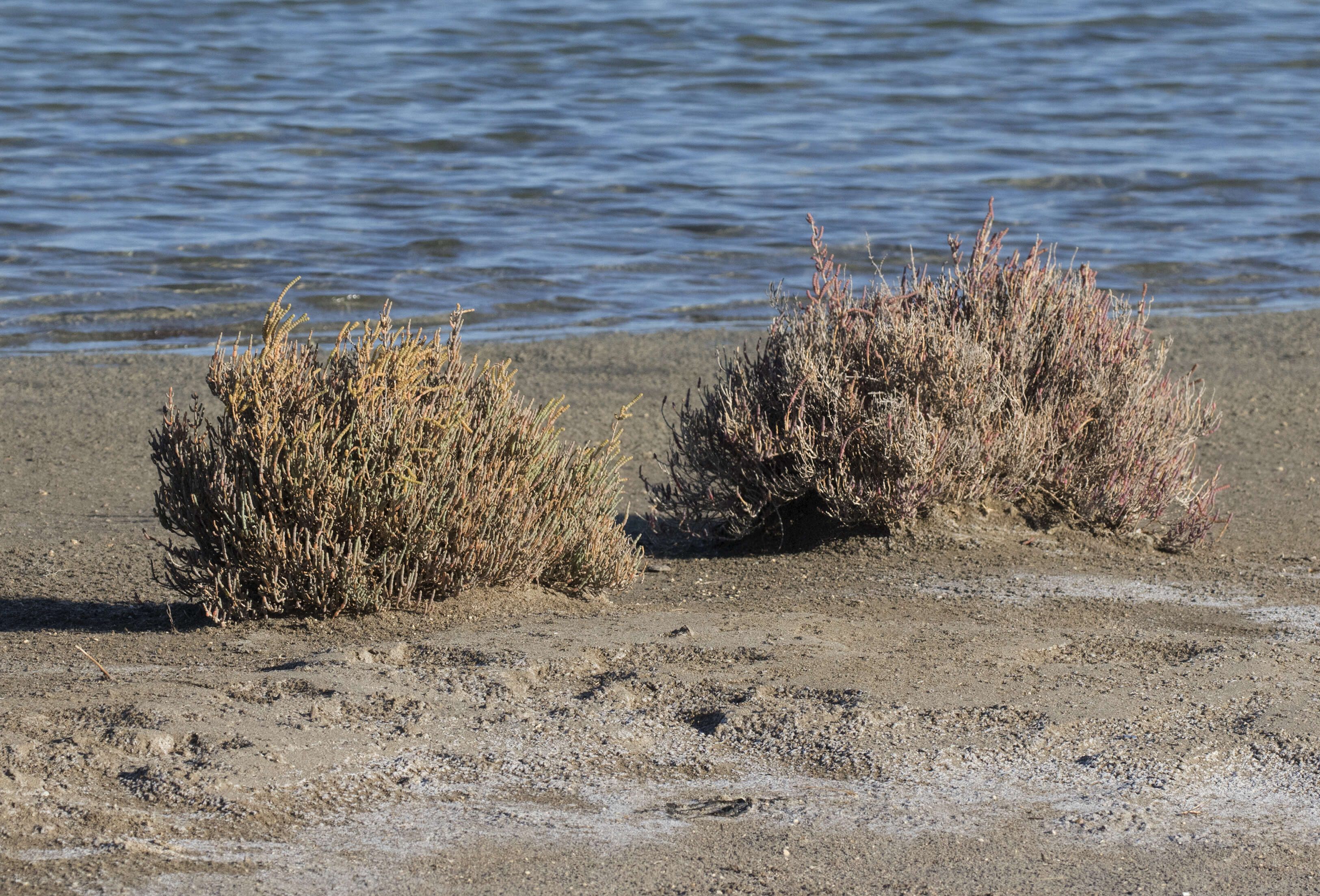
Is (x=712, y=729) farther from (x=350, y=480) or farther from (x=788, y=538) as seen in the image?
(x=788, y=538)

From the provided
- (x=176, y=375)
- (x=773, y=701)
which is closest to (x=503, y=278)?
(x=176, y=375)

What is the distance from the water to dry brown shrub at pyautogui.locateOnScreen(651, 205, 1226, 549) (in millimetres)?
6149

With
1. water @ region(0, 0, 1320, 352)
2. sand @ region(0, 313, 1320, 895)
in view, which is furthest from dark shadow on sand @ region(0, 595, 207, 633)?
water @ region(0, 0, 1320, 352)

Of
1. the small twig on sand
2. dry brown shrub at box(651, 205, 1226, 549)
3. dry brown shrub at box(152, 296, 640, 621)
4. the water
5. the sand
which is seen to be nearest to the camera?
the sand

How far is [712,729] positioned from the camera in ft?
14.0

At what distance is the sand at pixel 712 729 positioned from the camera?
3.55m

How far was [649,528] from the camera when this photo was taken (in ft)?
22.6

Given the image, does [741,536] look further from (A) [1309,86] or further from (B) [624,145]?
A: (A) [1309,86]

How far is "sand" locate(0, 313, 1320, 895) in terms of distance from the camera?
3549mm

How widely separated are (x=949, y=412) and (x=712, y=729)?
7.29 feet

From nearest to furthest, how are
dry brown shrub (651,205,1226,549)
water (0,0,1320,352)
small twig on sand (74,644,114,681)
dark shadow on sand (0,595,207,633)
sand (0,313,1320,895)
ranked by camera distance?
sand (0,313,1320,895) → small twig on sand (74,644,114,681) → dark shadow on sand (0,595,207,633) → dry brown shrub (651,205,1226,549) → water (0,0,1320,352)

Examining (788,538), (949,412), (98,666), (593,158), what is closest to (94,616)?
(98,666)

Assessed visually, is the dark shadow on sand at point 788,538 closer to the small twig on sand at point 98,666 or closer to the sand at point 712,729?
the sand at point 712,729

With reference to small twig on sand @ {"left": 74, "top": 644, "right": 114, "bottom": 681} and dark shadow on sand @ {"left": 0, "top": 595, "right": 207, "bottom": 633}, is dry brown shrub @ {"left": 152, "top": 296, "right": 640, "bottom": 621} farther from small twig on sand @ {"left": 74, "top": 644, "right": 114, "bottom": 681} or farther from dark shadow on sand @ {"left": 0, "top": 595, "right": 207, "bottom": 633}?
small twig on sand @ {"left": 74, "top": 644, "right": 114, "bottom": 681}
